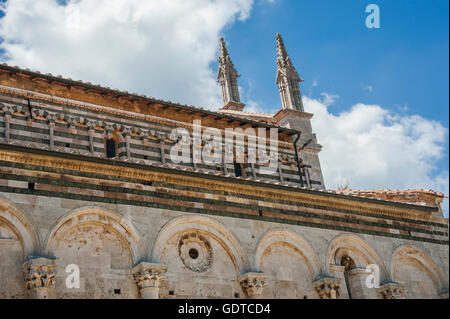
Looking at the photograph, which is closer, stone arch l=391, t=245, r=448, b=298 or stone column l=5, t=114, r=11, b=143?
stone column l=5, t=114, r=11, b=143

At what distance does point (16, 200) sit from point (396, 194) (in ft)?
42.6

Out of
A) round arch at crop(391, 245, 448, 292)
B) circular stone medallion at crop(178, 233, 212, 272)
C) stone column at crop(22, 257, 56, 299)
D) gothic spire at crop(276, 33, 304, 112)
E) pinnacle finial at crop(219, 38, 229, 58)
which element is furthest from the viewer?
pinnacle finial at crop(219, 38, 229, 58)

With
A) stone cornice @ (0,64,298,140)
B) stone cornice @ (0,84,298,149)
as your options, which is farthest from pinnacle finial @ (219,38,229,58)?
stone cornice @ (0,84,298,149)

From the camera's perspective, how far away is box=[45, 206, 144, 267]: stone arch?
39.2ft

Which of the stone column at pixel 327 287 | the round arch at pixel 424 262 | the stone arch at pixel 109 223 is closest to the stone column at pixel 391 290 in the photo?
the round arch at pixel 424 262

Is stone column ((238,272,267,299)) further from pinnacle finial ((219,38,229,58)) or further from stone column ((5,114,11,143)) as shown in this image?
pinnacle finial ((219,38,229,58))

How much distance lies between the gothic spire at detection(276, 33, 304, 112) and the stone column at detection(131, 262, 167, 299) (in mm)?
10873

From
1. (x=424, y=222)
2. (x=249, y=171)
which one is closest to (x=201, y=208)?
(x=249, y=171)

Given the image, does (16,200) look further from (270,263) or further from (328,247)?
(328,247)

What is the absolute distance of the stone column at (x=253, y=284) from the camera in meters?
13.4

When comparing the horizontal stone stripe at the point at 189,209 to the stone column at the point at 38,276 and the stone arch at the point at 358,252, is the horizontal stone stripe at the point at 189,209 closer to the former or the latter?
the stone arch at the point at 358,252

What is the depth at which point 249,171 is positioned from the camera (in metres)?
18.5

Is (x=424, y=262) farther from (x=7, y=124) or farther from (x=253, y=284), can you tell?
(x=7, y=124)

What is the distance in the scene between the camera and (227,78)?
2295cm
